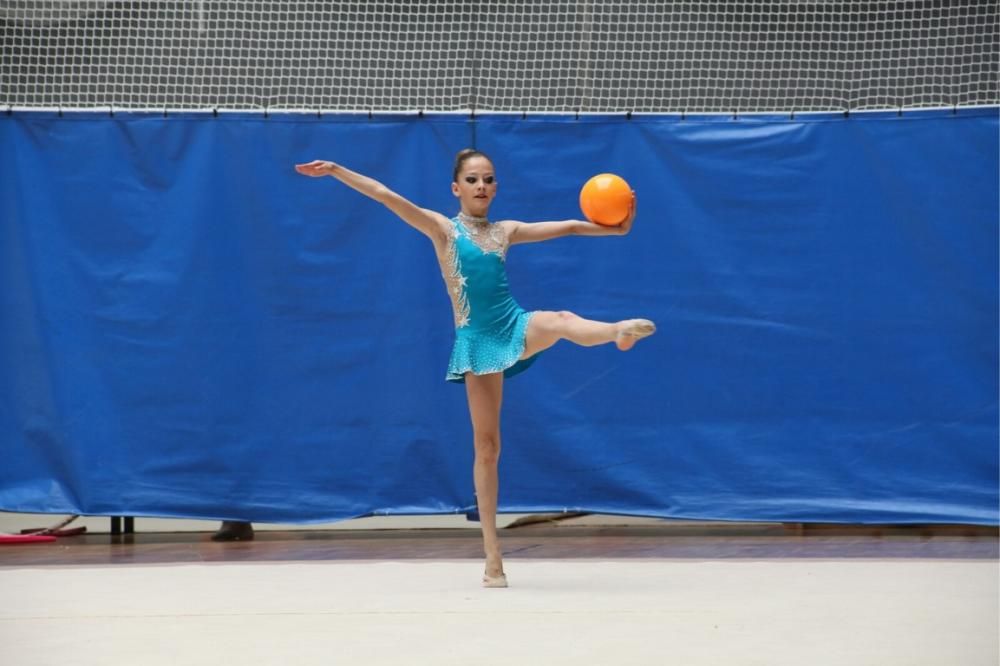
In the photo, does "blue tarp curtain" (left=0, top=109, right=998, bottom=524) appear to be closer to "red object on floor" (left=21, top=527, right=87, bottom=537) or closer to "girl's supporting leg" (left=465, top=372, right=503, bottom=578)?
"red object on floor" (left=21, top=527, right=87, bottom=537)

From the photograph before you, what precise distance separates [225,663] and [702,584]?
7.29 ft

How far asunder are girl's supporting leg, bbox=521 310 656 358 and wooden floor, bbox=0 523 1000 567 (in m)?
1.43

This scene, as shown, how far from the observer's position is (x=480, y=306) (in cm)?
547

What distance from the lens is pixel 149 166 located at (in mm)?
7258

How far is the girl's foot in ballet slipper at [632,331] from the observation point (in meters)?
4.70

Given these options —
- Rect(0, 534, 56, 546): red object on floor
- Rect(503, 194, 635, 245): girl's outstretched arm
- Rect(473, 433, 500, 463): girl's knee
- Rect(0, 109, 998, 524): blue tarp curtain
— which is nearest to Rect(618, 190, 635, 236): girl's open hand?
Rect(503, 194, 635, 245): girl's outstretched arm

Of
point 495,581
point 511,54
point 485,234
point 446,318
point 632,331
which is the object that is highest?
point 511,54

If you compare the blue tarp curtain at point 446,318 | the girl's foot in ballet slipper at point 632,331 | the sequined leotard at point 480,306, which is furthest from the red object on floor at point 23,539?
the girl's foot in ballet slipper at point 632,331

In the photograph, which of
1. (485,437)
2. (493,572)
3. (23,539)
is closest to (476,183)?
(485,437)

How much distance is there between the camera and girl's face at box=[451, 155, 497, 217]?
18.1ft

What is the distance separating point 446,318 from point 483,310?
1.72 meters

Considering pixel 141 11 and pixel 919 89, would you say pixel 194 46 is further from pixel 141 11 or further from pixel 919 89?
pixel 919 89

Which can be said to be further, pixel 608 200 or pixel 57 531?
pixel 57 531

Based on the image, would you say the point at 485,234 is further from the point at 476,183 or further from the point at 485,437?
the point at 485,437
